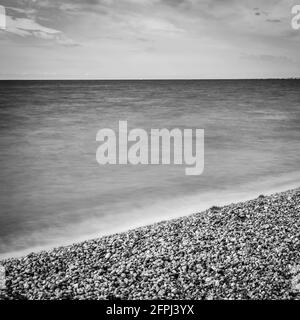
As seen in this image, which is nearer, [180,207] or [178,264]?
[178,264]

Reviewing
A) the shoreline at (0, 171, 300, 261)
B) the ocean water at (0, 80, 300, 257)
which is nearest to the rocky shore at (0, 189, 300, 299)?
the shoreline at (0, 171, 300, 261)

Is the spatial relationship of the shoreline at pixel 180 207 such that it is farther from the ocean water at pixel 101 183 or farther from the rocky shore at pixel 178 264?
the rocky shore at pixel 178 264

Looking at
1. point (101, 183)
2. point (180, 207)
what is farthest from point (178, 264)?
point (101, 183)

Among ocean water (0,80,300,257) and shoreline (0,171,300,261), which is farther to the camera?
ocean water (0,80,300,257)

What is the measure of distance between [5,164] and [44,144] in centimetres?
447

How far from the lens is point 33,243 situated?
809 centimetres

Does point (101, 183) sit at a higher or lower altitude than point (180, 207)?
higher

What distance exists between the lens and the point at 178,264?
19.1 feet

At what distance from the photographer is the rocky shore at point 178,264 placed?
5176mm

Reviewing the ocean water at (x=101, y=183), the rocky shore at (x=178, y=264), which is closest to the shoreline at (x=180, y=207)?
the ocean water at (x=101, y=183)

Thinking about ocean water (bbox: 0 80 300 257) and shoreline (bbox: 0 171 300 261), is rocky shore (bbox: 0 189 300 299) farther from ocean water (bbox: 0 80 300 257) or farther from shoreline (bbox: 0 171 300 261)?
ocean water (bbox: 0 80 300 257)

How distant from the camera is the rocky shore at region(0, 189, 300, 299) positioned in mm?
5176

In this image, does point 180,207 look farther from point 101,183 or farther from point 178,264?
point 178,264
